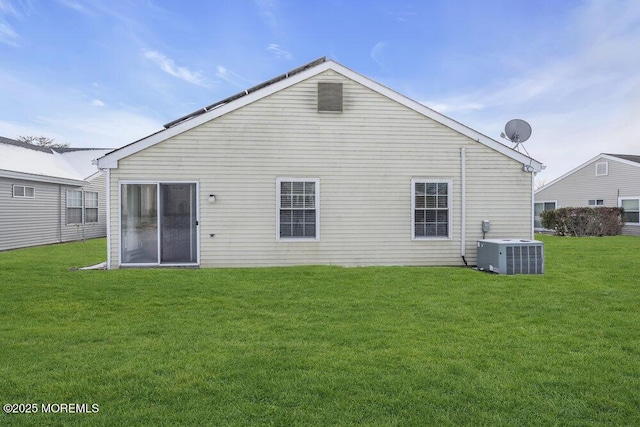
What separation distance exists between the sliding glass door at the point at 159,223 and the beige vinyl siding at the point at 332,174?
0.23m

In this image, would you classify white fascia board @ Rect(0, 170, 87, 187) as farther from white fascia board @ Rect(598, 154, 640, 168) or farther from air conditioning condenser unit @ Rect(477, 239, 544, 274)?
white fascia board @ Rect(598, 154, 640, 168)

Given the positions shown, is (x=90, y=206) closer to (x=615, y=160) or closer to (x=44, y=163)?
(x=44, y=163)

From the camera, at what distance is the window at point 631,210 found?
69.2 ft

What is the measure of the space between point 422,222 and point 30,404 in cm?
A: 855

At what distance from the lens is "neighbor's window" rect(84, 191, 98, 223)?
61.6 ft

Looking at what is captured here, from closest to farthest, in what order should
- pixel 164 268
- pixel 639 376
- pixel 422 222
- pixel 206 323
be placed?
1. pixel 639 376
2. pixel 206 323
3. pixel 164 268
4. pixel 422 222

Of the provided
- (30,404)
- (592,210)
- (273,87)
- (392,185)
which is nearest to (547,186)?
(592,210)

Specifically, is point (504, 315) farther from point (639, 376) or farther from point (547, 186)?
point (547, 186)

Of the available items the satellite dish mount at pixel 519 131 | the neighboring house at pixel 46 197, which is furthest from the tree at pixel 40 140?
the satellite dish mount at pixel 519 131

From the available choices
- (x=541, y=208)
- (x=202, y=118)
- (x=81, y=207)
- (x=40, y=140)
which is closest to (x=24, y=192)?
(x=81, y=207)

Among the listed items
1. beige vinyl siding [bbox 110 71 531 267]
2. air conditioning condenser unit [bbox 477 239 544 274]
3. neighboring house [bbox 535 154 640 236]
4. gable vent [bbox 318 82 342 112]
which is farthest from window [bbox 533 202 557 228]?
gable vent [bbox 318 82 342 112]

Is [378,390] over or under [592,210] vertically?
under

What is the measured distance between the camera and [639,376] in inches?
137

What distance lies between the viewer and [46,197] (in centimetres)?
1609
